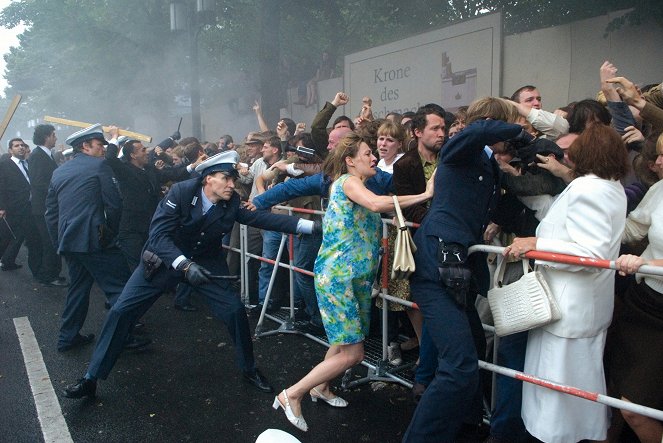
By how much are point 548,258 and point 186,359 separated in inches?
133

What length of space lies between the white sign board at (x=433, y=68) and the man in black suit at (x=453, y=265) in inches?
278

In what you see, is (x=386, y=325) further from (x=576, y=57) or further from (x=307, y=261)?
(x=576, y=57)

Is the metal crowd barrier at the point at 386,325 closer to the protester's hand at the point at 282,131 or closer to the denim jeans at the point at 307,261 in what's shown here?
the denim jeans at the point at 307,261

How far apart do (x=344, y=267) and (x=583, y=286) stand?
141cm

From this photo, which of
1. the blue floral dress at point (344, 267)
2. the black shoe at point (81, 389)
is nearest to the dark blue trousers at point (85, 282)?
the black shoe at point (81, 389)

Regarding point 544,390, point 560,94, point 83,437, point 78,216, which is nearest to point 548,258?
point 544,390

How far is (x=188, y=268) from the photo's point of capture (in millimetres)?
3762

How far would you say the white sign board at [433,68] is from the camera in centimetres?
956

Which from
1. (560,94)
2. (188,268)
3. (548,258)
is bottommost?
(188,268)

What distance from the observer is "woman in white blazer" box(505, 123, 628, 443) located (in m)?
2.57

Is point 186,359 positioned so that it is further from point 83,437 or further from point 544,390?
point 544,390

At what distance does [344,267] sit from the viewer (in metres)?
3.47

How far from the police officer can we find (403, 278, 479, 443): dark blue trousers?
5.16 ft

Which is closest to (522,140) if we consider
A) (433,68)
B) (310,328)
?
(310,328)
